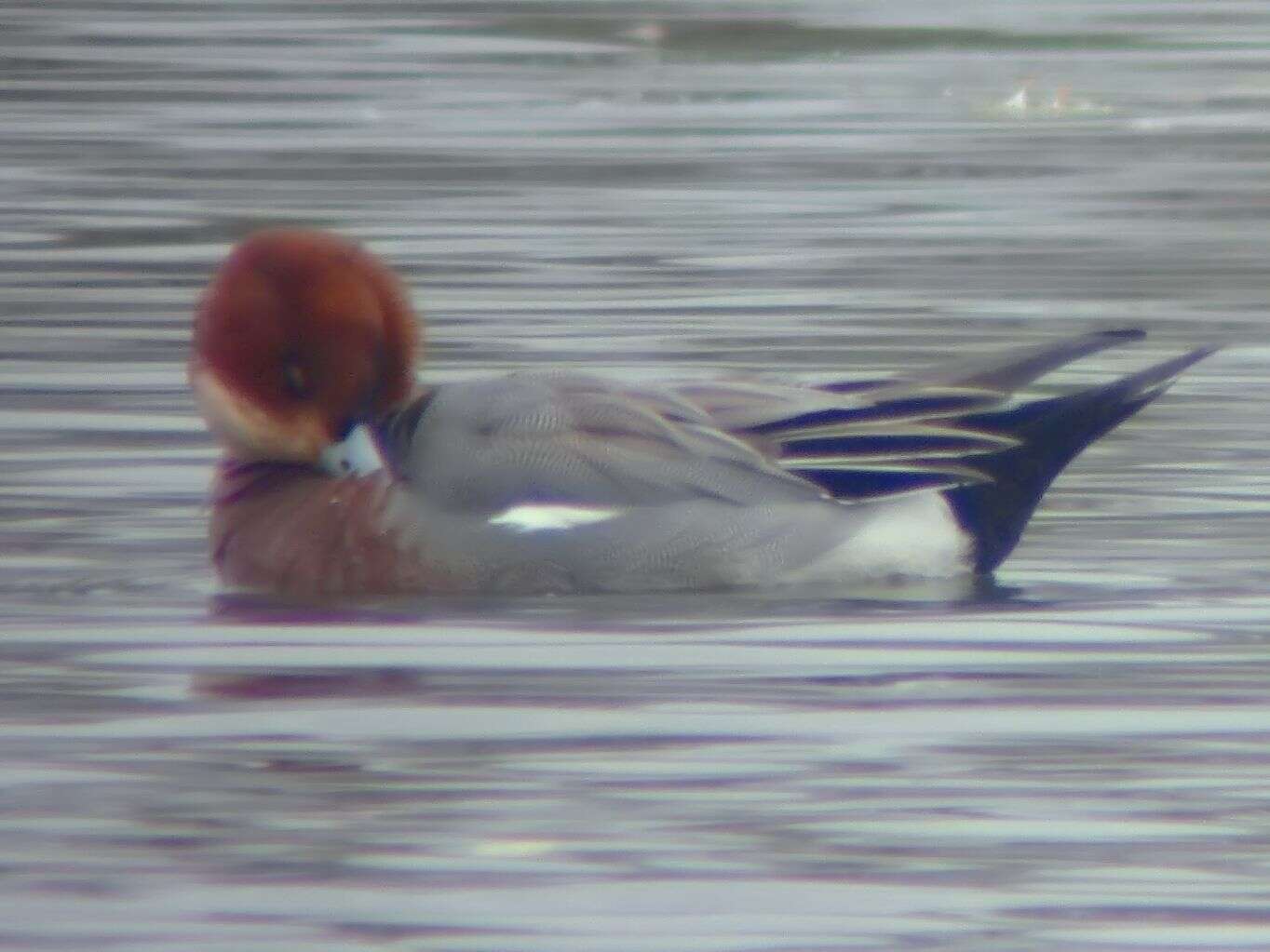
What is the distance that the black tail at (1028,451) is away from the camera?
7.41 m

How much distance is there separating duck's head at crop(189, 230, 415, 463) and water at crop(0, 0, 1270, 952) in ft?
1.24

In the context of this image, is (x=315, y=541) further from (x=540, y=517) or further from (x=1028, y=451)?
(x=1028, y=451)

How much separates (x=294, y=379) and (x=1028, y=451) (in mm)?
1458

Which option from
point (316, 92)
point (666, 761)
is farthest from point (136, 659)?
point (316, 92)

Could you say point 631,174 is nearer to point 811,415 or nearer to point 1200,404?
point 1200,404

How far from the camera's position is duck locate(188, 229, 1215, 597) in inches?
282

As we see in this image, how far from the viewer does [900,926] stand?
16.0ft

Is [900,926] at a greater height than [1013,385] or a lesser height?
lesser

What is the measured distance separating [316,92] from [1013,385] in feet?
30.8

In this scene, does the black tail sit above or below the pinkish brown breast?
above

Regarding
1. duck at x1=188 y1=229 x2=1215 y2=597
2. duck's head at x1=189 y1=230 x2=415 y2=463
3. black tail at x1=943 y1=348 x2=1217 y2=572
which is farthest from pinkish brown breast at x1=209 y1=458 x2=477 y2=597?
black tail at x1=943 y1=348 x2=1217 y2=572

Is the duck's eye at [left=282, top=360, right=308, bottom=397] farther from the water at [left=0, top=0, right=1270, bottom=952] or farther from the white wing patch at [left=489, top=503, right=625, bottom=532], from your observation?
the white wing patch at [left=489, top=503, right=625, bottom=532]

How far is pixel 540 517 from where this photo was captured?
7.13m

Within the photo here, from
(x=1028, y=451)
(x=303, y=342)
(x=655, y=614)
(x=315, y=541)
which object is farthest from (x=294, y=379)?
(x=1028, y=451)
